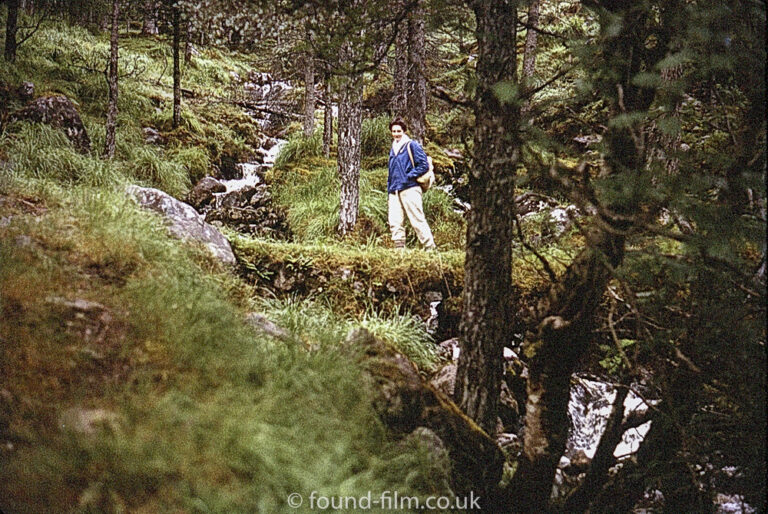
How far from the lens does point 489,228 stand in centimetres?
283

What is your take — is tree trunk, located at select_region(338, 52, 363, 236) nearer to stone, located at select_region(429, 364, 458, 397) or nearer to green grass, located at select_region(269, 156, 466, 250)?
green grass, located at select_region(269, 156, 466, 250)

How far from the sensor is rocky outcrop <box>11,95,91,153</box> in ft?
24.2

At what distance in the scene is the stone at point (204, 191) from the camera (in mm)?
9367

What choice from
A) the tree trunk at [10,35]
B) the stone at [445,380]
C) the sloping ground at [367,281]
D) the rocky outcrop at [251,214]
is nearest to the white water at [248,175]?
the rocky outcrop at [251,214]

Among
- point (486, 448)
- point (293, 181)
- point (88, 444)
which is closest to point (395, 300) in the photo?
point (486, 448)

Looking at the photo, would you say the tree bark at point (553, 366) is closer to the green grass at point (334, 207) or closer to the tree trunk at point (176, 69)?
the green grass at point (334, 207)

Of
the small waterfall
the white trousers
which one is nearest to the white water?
the white trousers

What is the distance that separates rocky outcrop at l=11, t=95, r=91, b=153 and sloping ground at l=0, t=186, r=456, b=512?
5421mm

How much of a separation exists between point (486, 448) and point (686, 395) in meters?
1.21

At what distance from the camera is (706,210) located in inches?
69.4

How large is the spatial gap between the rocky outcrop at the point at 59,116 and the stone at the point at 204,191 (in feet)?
6.56

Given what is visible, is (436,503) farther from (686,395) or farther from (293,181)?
(293,181)

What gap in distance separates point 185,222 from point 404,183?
9.60 feet

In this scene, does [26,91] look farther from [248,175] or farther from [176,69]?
[248,175]
